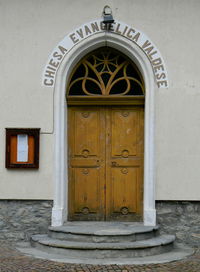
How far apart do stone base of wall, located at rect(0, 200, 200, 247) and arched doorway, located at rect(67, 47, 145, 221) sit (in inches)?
23.5

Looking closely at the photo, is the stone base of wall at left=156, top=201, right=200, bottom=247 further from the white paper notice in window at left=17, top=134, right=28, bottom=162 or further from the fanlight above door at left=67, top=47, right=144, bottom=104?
the white paper notice in window at left=17, top=134, right=28, bottom=162

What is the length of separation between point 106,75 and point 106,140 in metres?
1.23

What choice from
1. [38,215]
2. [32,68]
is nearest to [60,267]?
[38,215]

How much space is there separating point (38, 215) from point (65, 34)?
10.9ft

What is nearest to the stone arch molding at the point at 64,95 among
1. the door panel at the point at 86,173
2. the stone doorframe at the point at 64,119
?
the stone doorframe at the point at 64,119

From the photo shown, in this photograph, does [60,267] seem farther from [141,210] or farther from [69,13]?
[69,13]

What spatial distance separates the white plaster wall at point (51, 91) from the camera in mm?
8555

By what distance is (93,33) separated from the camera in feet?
28.5

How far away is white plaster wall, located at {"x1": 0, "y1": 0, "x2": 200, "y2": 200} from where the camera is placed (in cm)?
855

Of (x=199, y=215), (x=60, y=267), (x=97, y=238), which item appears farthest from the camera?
(x=199, y=215)

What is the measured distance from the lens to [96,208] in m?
9.01

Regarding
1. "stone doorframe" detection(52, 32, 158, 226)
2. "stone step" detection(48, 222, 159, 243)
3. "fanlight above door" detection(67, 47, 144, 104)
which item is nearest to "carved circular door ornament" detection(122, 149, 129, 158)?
"stone doorframe" detection(52, 32, 158, 226)

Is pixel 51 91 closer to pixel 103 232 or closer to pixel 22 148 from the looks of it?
pixel 22 148

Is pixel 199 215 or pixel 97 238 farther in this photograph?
pixel 199 215
